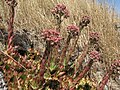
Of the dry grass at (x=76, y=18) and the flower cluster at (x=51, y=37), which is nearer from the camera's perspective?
the flower cluster at (x=51, y=37)

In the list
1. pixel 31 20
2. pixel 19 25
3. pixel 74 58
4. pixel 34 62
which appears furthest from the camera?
pixel 31 20

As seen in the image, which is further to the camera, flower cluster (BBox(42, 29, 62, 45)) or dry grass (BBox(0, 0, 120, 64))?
dry grass (BBox(0, 0, 120, 64))

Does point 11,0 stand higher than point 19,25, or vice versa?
point 11,0

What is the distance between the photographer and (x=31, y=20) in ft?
15.3

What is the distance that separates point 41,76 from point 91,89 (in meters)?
0.56

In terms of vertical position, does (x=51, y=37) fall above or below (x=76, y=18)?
above

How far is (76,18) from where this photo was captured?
5.07 metres

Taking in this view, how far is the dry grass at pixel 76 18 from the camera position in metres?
4.36

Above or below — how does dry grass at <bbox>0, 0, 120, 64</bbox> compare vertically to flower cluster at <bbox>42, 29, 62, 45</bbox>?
below

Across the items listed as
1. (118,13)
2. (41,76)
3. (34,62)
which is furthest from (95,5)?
(41,76)

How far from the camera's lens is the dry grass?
4355 mm

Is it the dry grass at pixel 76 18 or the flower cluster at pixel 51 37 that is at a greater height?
the flower cluster at pixel 51 37

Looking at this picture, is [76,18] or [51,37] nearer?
[51,37]

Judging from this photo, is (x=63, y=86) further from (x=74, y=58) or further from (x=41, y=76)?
(x=74, y=58)
